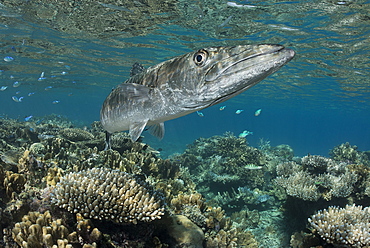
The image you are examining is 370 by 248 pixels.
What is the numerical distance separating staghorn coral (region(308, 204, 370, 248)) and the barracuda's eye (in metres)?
4.52

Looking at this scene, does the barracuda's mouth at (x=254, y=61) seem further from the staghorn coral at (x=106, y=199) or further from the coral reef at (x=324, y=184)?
the coral reef at (x=324, y=184)

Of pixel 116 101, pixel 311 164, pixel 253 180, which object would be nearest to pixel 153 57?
pixel 253 180

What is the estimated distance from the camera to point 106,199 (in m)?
3.35

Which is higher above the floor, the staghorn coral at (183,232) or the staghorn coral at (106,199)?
the staghorn coral at (106,199)

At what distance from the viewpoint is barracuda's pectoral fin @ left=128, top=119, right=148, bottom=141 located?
339cm

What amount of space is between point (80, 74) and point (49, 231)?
35.6 m

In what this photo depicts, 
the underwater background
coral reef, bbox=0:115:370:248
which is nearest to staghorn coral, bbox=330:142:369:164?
the underwater background

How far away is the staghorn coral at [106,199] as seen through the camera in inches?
128

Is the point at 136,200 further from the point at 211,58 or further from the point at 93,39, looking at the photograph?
the point at 93,39

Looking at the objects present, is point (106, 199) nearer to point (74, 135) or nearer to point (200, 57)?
point (200, 57)

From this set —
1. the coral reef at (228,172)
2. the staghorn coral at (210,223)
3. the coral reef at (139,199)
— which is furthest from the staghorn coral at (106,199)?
the coral reef at (228,172)

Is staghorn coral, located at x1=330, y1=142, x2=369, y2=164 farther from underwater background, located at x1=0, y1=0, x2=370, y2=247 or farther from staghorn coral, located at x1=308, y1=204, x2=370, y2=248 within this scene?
staghorn coral, located at x1=308, y1=204, x2=370, y2=248

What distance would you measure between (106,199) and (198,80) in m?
2.34

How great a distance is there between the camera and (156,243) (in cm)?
363
